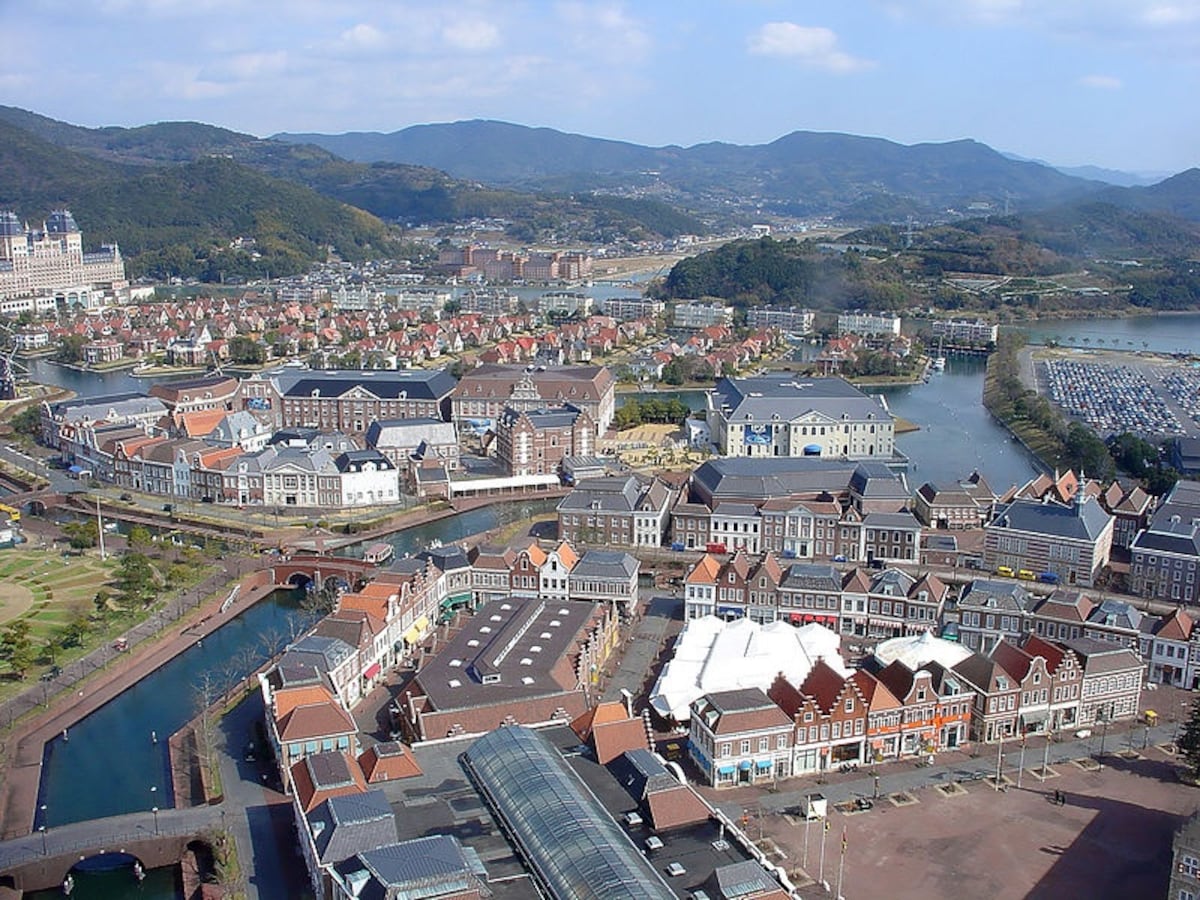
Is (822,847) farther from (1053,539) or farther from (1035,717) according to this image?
(1053,539)

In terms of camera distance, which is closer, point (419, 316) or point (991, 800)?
point (991, 800)

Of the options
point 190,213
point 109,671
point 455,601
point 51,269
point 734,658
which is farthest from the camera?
point 190,213

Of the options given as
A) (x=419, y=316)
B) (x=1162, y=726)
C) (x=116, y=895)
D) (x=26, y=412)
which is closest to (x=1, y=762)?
(x=116, y=895)

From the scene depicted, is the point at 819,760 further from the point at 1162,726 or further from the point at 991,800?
the point at 1162,726

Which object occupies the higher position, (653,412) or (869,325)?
(869,325)

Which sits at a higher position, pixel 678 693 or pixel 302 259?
pixel 302 259

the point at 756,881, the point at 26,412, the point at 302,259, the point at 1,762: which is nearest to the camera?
the point at 756,881

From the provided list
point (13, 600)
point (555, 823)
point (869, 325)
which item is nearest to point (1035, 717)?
point (555, 823)

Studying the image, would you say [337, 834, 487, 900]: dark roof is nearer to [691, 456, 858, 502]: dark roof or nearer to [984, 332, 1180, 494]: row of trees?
[691, 456, 858, 502]: dark roof

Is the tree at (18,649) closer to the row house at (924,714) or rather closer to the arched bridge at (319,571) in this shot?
the arched bridge at (319,571)
